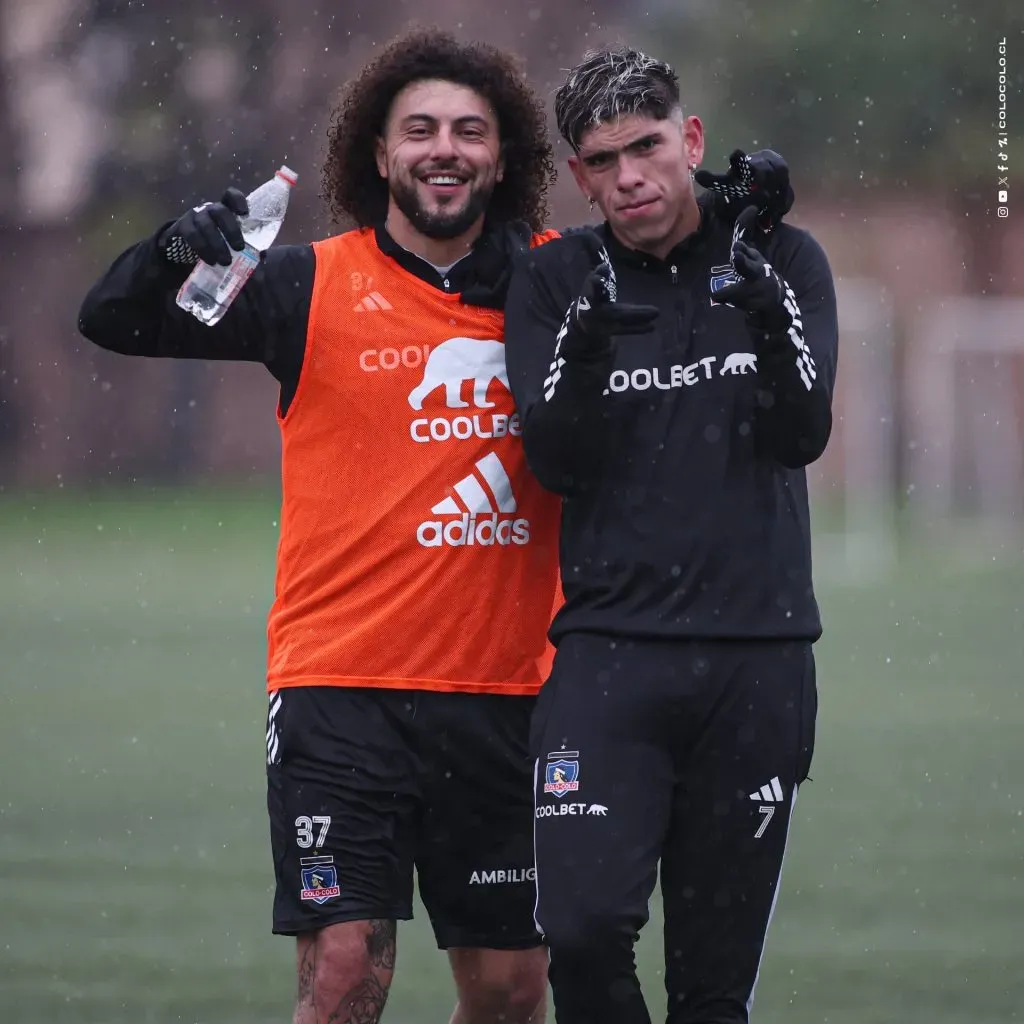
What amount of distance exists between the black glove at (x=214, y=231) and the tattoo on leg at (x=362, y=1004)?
1.61 meters

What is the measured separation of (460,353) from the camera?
4832mm

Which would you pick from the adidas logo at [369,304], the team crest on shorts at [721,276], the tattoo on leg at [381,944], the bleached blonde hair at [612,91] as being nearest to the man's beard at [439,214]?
the adidas logo at [369,304]

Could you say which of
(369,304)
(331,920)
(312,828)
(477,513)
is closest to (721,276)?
(477,513)

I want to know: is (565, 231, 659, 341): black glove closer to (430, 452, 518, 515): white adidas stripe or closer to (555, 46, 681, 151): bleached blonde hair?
(555, 46, 681, 151): bleached blonde hair

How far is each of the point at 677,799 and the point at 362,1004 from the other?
2.81 feet

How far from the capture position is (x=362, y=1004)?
182 inches

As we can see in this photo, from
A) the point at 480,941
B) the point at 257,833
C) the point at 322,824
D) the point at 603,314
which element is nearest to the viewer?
the point at 603,314

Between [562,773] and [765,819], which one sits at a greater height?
[562,773]

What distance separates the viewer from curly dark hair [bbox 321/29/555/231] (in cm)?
511

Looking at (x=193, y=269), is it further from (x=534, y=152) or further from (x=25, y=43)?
(x=25, y=43)

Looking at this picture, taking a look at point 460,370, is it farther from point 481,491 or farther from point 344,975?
point 344,975

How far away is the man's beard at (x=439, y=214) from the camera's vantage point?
193 inches

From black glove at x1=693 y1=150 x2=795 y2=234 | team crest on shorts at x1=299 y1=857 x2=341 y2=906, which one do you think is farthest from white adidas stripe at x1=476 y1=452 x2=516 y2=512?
team crest on shorts at x1=299 y1=857 x2=341 y2=906

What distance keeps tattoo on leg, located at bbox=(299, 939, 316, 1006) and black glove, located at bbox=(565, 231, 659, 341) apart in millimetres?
1531
